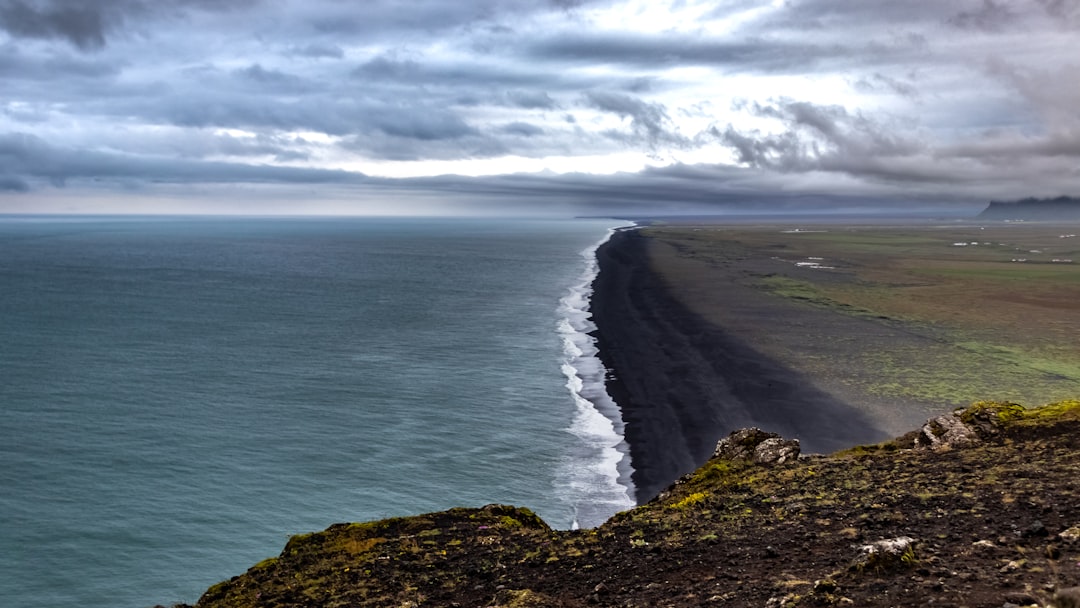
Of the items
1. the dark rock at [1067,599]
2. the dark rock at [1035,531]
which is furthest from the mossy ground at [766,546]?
the dark rock at [1067,599]

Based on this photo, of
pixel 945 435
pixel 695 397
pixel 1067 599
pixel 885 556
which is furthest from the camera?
pixel 695 397

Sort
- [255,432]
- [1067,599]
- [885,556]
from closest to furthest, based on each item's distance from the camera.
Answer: [1067,599]
[885,556]
[255,432]

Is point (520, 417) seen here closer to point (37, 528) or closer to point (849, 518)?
point (37, 528)

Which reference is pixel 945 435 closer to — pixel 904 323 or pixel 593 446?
pixel 593 446

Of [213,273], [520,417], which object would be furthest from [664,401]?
[213,273]

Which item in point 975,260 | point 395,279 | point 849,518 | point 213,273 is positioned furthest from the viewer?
point 975,260

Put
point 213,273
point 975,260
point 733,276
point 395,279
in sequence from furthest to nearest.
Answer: point 975,260, point 213,273, point 395,279, point 733,276

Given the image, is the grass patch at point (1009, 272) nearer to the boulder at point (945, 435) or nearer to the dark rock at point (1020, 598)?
the boulder at point (945, 435)

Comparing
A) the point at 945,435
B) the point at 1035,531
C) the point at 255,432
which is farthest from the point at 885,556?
the point at 255,432
